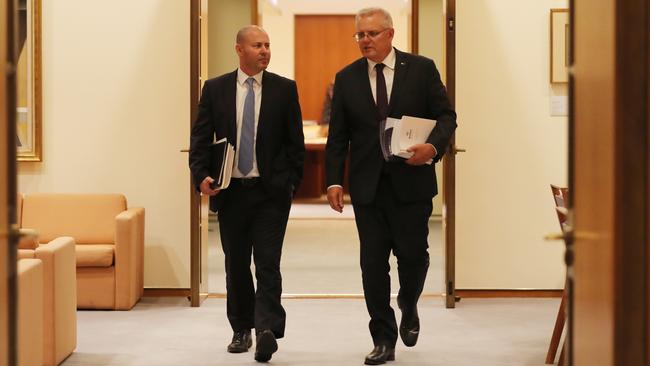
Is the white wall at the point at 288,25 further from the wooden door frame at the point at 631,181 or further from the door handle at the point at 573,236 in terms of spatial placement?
the wooden door frame at the point at 631,181

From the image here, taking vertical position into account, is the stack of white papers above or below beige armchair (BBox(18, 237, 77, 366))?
above

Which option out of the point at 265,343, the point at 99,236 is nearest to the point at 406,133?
the point at 265,343

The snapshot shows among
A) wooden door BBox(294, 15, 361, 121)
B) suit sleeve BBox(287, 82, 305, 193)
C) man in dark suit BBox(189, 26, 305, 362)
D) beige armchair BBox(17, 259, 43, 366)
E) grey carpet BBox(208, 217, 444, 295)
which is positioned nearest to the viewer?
beige armchair BBox(17, 259, 43, 366)

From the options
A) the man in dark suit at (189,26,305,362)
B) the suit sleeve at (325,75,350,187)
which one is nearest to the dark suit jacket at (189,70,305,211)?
the man in dark suit at (189,26,305,362)

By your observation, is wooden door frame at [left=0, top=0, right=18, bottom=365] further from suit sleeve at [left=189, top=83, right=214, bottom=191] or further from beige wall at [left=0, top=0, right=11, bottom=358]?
suit sleeve at [left=189, top=83, right=214, bottom=191]

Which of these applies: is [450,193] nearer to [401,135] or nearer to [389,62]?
[389,62]

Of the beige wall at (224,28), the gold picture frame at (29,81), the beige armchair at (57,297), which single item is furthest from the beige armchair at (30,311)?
the beige wall at (224,28)

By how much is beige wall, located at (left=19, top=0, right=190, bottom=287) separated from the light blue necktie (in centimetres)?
201

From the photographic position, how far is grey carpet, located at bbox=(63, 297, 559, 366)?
545 cm

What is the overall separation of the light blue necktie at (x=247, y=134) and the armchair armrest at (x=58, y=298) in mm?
956

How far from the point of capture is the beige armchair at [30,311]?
4.50m

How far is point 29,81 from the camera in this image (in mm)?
7301

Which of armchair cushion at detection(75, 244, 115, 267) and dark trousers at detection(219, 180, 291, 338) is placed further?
armchair cushion at detection(75, 244, 115, 267)

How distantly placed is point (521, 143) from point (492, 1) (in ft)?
3.25
